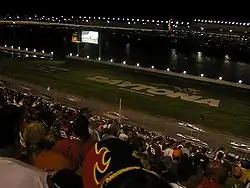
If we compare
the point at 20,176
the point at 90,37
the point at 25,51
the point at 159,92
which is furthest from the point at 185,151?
the point at 25,51

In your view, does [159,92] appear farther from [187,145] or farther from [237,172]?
[237,172]

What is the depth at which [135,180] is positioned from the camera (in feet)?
2.93

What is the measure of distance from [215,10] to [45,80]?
699cm

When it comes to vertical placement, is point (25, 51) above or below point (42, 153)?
below

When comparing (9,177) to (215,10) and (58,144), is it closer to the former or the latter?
(58,144)

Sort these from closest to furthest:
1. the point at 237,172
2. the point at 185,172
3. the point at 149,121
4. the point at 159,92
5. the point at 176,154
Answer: the point at 185,172 → the point at 237,172 → the point at 176,154 → the point at 149,121 → the point at 159,92

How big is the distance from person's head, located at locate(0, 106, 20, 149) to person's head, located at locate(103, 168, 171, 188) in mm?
578

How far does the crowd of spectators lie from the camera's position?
1000 mm

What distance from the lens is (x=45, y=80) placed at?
22.8 feet

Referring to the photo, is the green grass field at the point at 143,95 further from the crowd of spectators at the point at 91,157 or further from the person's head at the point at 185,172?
the person's head at the point at 185,172

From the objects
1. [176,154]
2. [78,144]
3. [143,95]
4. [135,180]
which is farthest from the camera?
[143,95]

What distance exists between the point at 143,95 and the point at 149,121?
1.72 metres

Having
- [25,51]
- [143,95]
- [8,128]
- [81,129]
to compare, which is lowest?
[143,95]

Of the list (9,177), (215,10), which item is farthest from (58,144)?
(215,10)
